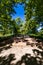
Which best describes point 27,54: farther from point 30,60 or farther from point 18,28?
point 18,28

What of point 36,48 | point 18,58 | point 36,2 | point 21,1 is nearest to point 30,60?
point 18,58

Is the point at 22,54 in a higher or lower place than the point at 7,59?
higher

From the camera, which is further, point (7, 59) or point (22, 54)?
point (22, 54)

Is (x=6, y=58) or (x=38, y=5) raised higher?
(x=38, y=5)

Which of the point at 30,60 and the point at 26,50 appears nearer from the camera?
the point at 30,60

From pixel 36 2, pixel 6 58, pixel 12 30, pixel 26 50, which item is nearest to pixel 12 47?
pixel 26 50

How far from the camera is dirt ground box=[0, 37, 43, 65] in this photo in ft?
30.4

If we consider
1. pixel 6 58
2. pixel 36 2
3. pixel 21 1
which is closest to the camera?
pixel 6 58

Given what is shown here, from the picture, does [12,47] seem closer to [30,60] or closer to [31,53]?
[31,53]

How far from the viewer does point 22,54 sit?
10492 mm

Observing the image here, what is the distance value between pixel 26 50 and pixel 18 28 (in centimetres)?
3378

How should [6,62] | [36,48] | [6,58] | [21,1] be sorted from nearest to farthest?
1. [6,62]
2. [6,58]
3. [36,48]
4. [21,1]

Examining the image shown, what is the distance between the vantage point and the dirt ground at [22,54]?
9.26m

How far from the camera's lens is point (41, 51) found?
11320 mm
